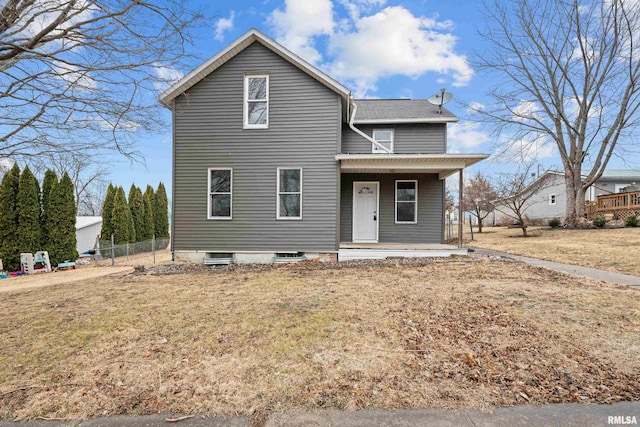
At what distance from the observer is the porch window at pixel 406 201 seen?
11.0 meters

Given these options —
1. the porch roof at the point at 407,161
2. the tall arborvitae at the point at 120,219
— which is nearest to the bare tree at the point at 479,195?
the porch roof at the point at 407,161

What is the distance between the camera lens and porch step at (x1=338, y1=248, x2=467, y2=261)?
358 inches

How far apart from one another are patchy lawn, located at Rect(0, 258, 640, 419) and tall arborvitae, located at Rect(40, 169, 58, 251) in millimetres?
8340

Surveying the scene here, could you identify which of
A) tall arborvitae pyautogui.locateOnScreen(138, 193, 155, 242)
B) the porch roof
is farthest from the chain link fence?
the porch roof

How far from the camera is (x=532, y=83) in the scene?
18594 millimetres

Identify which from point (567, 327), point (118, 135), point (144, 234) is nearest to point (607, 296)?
point (567, 327)

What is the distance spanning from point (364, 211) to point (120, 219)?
1420 centimetres

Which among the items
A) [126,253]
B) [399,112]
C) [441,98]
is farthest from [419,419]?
[126,253]

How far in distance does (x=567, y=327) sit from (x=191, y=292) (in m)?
5.98

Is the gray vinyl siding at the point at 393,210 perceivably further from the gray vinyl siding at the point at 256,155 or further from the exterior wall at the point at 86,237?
the exterior wall at the point at 86,237

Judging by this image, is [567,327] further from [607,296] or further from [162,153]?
[162,153]

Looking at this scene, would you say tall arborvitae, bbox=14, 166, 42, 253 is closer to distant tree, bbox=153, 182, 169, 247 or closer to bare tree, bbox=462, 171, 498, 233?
distant tree, bbox=153, 182, 169, 247

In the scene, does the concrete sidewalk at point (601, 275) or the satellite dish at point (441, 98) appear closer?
the concrete sidewalk at point (601, 275)

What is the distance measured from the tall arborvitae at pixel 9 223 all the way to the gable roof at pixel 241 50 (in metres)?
8.11
